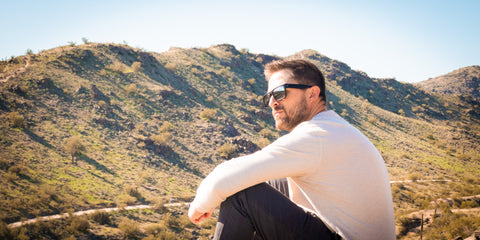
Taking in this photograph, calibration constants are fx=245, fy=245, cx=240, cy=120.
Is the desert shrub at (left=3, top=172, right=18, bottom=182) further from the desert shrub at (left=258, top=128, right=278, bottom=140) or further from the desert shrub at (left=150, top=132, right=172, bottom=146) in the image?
the desert shrub at (left=258, top=128, right=278, bottom=140)

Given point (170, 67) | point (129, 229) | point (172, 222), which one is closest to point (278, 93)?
point (129, 229)

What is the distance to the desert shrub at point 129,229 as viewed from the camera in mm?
10591

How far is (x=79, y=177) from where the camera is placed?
1416 cm

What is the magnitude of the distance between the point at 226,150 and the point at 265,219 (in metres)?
21.5

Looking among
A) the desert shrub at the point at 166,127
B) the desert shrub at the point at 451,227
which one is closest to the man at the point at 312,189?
the desert shrub at the point at 451,227

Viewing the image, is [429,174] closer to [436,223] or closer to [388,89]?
[436,223]

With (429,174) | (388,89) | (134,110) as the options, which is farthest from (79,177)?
(388,89)

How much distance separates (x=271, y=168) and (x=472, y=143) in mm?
58262

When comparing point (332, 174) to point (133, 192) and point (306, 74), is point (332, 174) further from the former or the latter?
point (133, 192)

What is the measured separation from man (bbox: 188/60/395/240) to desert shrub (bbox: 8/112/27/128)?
19.8 metres

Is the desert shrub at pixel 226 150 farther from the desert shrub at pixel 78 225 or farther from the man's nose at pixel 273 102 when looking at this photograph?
the man's nose at pixel 273 102

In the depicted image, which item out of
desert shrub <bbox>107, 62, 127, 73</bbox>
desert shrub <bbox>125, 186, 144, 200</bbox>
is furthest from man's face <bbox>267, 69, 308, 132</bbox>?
desert shrub <bbox>107, 62, 127, 73</bbox>

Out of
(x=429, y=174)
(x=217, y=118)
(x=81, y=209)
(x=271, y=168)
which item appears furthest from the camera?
(x=217, y=118)

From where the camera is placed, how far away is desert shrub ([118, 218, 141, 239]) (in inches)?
417
